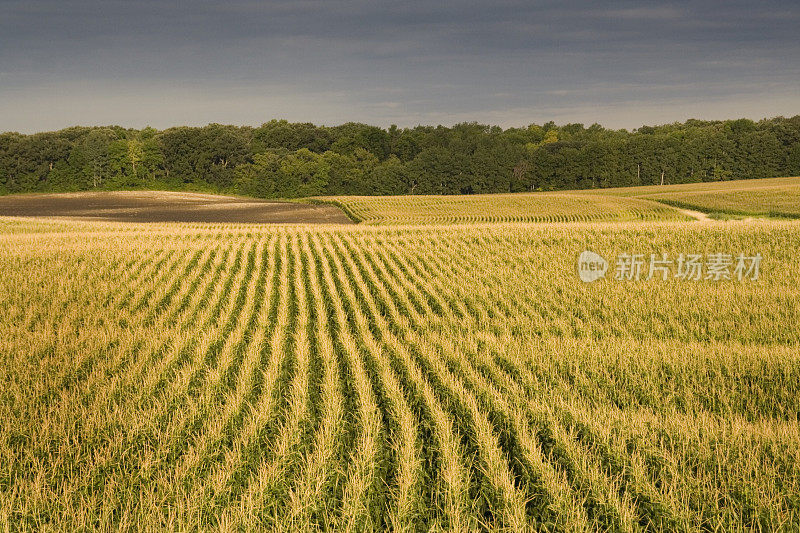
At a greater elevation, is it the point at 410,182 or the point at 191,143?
the point at 191,143

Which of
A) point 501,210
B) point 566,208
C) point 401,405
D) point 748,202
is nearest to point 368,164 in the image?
point 501,210

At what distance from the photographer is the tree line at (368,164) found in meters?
98.5

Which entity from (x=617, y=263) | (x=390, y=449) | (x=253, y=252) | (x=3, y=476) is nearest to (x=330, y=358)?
(x=390, y=449)

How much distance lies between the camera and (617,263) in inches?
794

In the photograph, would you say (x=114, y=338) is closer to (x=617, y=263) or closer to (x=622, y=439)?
(x=622, y=439)

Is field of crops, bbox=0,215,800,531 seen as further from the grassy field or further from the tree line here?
the tree line

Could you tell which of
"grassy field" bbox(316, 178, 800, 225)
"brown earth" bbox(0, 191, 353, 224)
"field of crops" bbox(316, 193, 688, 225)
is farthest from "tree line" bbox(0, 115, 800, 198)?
"grassy field" bbox(316, 178, 800, 225)

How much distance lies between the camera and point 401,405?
7.35m

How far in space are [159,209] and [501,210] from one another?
4068 centimetres

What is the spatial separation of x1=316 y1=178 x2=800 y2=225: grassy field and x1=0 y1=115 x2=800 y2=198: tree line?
3408 cm

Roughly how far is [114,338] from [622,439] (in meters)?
9.84

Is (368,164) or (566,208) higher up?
(368,164)

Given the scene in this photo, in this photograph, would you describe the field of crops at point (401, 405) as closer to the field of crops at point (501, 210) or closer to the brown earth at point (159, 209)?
the field of crops at point (501, 210)

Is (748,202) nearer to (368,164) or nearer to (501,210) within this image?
(501,210)
